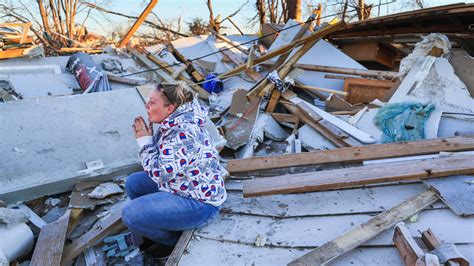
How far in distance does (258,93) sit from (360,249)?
3.15 metres

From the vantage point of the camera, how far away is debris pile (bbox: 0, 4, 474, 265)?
2.16 m

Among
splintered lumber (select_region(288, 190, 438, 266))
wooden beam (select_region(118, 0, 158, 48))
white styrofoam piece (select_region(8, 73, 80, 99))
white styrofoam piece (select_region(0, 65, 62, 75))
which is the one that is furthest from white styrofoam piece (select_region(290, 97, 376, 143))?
white styrofoam piece (select_region(0, 65, 62, 75))

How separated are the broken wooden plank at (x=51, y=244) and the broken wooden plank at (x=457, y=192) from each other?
244 cm

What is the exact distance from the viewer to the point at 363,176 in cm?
261

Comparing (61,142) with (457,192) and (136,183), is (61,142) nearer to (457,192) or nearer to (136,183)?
(136,183)

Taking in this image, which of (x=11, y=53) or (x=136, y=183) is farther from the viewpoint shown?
(x=11, y=53)

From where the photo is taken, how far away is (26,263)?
2385mm

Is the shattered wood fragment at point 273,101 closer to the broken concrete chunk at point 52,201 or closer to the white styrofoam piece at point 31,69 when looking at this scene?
the broken concrete chunk at point 52,201

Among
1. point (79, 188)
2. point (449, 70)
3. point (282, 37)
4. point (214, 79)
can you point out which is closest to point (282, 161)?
point (79, 188)

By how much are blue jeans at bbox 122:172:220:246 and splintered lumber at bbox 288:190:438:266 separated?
0.70 meters

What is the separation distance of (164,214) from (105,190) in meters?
1.09

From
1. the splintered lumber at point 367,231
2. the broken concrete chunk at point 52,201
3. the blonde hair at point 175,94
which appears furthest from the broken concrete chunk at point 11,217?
the splintered lumber at point 367,231

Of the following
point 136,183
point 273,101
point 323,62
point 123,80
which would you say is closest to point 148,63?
point 123,80

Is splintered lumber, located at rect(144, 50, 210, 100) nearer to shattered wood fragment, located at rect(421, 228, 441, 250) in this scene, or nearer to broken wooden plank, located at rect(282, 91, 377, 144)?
broken wooden plank, located at rect(282, 91, 377, 144)
